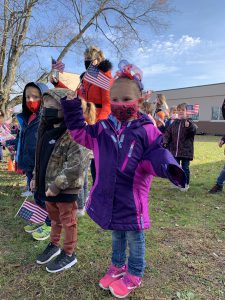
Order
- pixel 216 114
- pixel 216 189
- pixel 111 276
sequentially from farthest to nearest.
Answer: pixel 216 114 < pixel 216 189 < pixel 111 276

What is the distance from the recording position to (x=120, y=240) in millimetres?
2771

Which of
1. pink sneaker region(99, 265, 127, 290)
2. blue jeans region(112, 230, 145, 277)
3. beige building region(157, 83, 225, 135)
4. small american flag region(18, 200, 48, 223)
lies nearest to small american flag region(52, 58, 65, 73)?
small american flag region(18, 200, 48, 223)

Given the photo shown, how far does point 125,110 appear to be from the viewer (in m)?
2.46

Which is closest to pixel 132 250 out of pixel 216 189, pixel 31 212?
pixel 31 212

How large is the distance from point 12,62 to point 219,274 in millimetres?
11355

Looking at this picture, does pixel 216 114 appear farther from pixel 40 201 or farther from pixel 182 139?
pixel 40 201

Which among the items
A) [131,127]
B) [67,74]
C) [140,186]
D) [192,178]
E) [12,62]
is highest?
[12,62]

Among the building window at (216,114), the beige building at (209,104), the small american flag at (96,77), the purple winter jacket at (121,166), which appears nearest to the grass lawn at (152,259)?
the purple winter jacket at (121,166)

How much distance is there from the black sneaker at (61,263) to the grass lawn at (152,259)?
0.18 ft

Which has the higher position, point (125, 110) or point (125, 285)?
point (125, 110)

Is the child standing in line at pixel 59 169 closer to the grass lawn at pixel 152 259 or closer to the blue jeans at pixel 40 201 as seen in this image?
the blue jeans at pixel 40 201

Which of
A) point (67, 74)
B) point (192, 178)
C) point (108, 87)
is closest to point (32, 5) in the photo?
point (67, 74)

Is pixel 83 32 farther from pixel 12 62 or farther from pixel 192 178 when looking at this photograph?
pixel 192 178

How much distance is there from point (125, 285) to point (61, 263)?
72 centimetres
